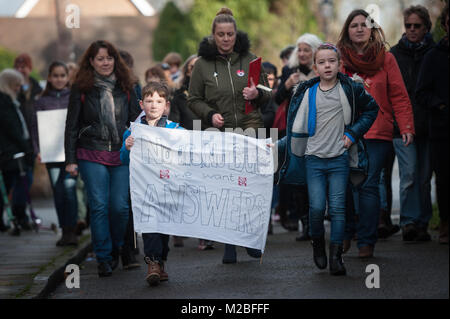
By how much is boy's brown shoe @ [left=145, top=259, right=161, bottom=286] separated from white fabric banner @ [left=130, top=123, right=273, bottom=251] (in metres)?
0.28

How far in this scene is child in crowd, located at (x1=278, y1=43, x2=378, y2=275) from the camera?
23.9ft

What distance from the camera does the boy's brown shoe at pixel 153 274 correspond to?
719 centimetres

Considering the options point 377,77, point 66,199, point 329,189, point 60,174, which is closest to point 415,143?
point 377,77

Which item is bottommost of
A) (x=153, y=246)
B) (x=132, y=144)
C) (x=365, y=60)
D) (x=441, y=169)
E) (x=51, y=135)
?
(x=153, y=246)

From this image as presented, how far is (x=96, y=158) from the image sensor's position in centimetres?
811

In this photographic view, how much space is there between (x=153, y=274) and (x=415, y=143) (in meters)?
3.28

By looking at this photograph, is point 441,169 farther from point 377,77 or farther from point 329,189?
point 329,189

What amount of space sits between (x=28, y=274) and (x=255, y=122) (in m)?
2.38

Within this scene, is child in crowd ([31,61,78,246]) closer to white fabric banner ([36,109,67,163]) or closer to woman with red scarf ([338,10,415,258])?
white fabric banner ([36,109,67,163])

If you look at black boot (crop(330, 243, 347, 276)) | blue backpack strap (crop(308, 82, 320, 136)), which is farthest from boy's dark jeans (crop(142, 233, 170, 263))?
blue backpack strap (crop(308, 82, 320, 136))

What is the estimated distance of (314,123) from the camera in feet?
24.1

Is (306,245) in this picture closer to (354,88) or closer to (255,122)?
(255,122)

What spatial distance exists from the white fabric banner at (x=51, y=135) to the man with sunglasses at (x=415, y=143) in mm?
3714

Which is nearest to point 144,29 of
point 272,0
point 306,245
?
point 272,0
